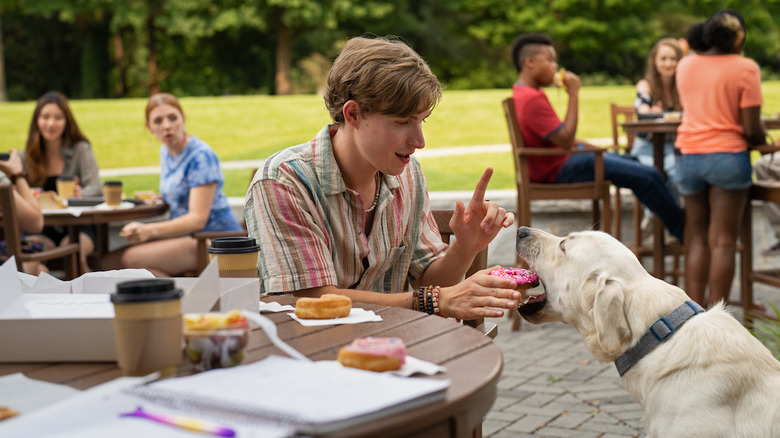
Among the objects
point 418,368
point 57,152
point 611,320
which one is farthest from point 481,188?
point 57,152

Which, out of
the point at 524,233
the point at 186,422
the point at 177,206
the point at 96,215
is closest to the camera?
the point at 186,422

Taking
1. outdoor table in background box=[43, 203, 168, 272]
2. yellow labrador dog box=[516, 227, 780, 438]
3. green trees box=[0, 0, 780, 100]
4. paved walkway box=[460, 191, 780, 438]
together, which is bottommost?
paved walkway box=[460, 191, 780, 438]

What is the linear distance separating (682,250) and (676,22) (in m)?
28.5

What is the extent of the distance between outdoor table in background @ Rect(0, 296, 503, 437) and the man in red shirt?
4308 mm

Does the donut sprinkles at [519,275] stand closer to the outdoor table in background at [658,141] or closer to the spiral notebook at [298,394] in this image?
the spiral notebook at [298,394]

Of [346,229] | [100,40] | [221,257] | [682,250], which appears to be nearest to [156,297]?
[221,257]

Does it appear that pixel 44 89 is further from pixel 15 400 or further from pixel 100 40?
pixel 15 400

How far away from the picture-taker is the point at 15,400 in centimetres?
145

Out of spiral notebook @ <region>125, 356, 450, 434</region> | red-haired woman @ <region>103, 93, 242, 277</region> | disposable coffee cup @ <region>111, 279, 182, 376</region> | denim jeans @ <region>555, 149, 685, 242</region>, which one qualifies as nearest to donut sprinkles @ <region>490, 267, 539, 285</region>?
spiral notebook @ <region>125, 356, 450, 434</region>

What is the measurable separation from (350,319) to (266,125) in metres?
16.2

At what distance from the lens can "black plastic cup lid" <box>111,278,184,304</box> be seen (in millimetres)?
1478

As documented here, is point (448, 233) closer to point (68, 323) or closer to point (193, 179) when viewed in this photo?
point (68, 323)

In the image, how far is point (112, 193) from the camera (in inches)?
229

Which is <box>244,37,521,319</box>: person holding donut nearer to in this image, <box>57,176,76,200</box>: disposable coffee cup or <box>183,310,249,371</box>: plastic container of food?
<box>183,310,249,371</box>: plastic container of food
